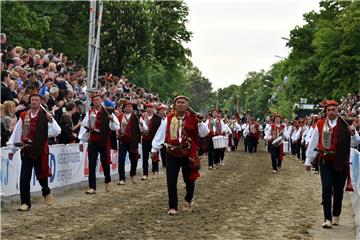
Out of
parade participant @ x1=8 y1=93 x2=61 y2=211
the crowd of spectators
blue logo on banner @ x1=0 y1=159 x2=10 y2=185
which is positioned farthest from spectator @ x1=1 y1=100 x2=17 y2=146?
parade participant @ x1=8 y1=93 x2=61 y2=211

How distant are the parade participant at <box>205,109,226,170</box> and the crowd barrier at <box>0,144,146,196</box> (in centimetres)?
685

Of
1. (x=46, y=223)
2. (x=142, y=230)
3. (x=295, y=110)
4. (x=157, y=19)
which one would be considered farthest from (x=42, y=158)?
(x=295, y=110)

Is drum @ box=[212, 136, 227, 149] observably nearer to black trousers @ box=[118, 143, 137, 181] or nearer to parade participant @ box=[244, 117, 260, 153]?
black trousers @ box=[118, 143, 137, 181]

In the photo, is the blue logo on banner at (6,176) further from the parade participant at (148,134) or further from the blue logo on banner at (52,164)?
the parade participant at (148,134)

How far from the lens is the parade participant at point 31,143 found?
12070 mm

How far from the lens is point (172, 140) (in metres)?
12.1

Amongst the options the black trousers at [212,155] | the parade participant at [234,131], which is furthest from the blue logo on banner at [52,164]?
the parade participant at [234,131]

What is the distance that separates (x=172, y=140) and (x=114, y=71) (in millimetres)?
35771

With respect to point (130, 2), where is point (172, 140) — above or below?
below

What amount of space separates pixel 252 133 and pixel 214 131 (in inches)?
527

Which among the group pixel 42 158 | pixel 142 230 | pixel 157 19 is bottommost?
pixel 142 230

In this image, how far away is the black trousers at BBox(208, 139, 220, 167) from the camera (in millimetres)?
24516

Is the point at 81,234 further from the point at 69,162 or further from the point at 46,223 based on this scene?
the point at 69,162

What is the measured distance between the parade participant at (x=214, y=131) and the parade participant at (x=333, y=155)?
1327cm
